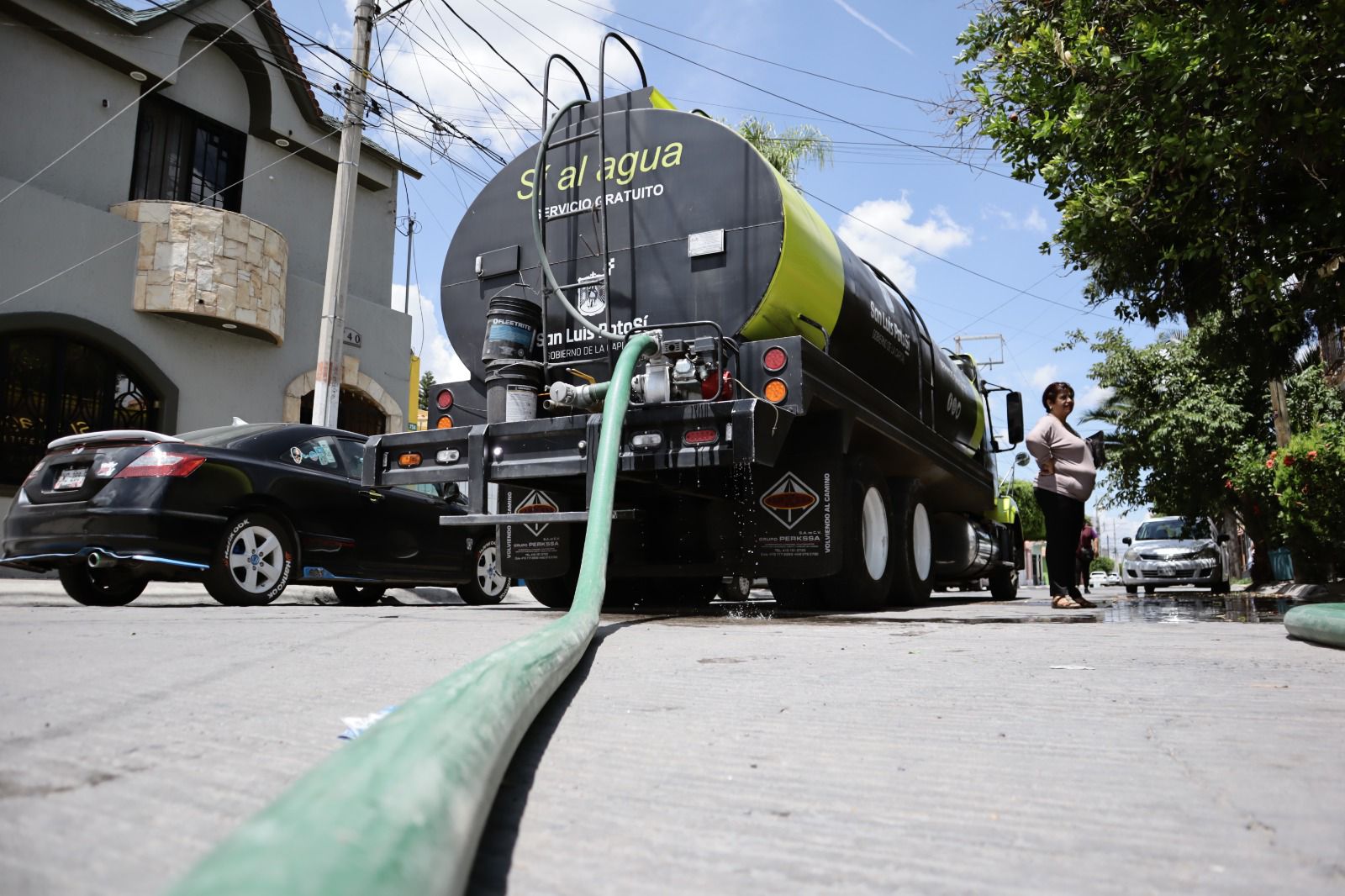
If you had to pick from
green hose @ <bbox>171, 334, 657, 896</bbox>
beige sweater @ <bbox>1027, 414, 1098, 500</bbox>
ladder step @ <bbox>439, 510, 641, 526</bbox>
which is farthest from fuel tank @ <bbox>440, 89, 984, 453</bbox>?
green hose @ <bbox>171, 334, 657, 896</bbox>

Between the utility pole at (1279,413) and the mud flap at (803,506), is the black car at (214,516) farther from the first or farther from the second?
the utility pole at (1279,413)

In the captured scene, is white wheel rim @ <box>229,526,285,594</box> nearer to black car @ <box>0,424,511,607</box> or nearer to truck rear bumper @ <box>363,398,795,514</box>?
black car @ <box>0,424,511,607</box>

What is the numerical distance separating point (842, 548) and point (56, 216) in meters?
12.1

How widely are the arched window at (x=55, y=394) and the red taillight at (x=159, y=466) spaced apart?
25.5 ft

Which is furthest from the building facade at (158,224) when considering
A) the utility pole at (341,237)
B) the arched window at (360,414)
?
the utility pole at (341,237)

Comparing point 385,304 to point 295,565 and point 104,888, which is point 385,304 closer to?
point 295,565

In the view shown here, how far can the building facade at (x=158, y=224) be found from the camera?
502 inches

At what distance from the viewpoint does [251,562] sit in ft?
22.0

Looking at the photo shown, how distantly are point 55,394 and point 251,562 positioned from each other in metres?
8.38

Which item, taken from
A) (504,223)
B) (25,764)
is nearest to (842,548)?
(504,223)

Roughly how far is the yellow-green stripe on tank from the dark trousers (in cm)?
244

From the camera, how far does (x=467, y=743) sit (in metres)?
1.30

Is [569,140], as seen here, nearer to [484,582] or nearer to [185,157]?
[484,582]

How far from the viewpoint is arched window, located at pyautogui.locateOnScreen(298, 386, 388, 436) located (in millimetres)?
17688
